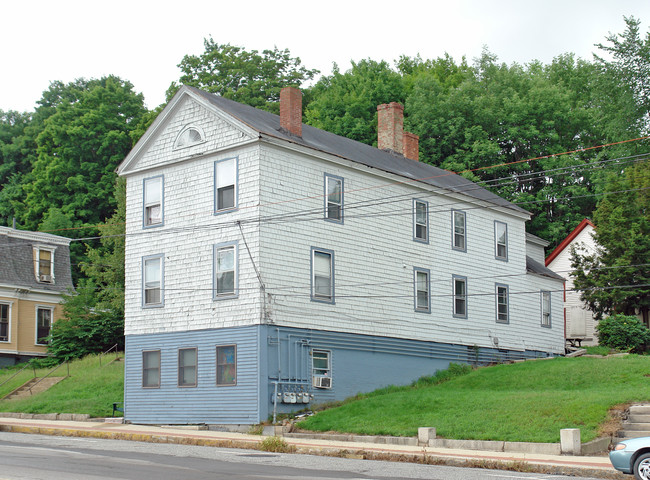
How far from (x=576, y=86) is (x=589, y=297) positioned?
2963 centimetres

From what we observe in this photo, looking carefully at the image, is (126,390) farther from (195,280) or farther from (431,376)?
(431,376)

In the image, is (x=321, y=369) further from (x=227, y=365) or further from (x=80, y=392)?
(x=80, y=392)

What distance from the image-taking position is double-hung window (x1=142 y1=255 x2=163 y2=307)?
97.9 ft

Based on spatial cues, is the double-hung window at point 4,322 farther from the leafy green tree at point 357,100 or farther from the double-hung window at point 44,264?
the leafy green tree at point 357,100

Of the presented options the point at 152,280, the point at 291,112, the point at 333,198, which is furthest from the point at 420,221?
the point at 152,280

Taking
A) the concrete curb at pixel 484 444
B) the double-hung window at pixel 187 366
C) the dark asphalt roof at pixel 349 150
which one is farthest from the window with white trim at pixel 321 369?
the dark asphalt roof at pixel 349 150

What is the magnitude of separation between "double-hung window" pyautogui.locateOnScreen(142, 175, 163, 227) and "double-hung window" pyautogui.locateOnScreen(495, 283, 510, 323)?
49.3 feet

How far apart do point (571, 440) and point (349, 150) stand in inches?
649

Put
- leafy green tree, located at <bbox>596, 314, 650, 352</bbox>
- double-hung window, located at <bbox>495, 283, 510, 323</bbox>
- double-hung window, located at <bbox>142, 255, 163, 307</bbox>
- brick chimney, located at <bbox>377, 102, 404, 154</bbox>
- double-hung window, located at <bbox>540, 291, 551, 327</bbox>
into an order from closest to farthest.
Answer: double-hung window, located at <bbox>142, 255, 163, 307</bbox>
double-hung window, located at <bbox>495, 283, 510, 323</bbox>
brick chimney, located at <bbox>377, 102, 404, 154</bbox>
leafy green tree, located at <bbox>596, 314, 650, 352</bbox>
double-hung window, located at <bbox>540, 291, 551, 327</bbox>

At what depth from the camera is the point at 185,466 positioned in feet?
52.1

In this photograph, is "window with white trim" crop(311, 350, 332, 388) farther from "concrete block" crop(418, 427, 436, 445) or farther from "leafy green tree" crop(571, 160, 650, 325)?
"leafy green tree" crop(571, 160, 650, 325)

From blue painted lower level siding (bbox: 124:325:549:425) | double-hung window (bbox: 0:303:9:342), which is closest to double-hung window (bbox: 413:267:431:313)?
blue painted lower level siding (bbox: 124:325:549:425)

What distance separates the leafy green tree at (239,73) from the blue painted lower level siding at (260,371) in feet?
120

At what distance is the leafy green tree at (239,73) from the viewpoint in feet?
211
